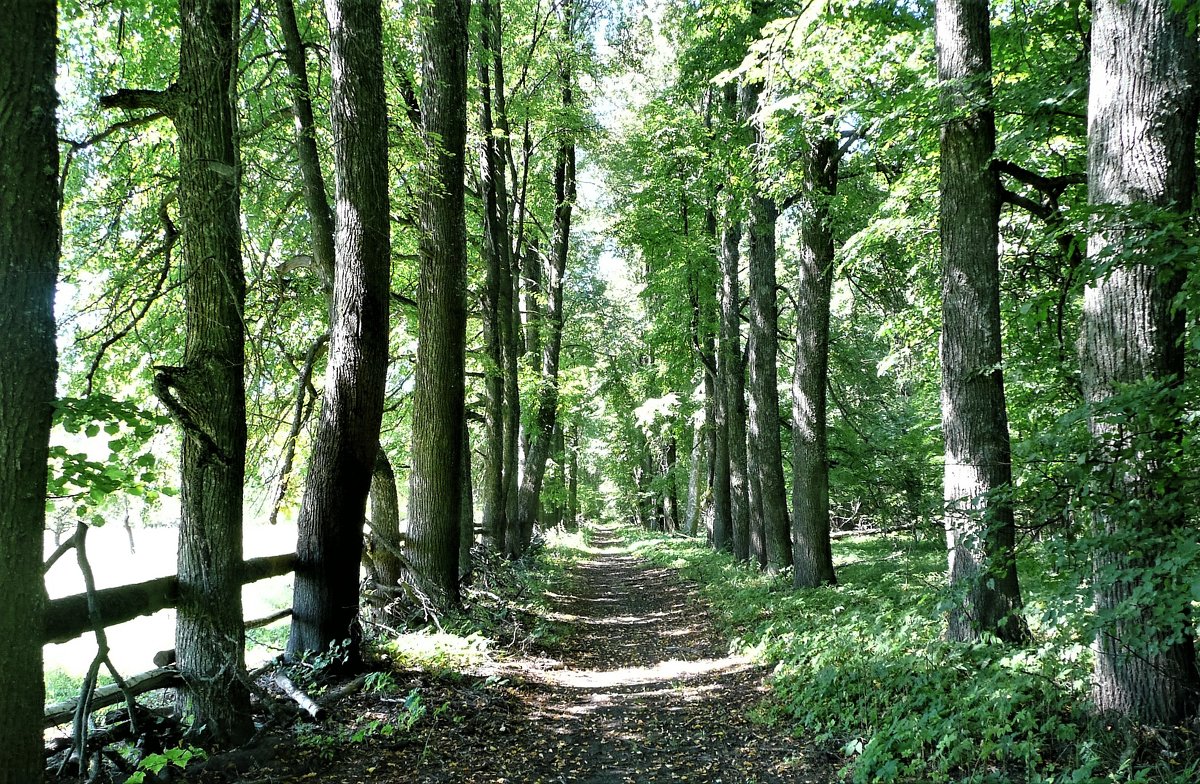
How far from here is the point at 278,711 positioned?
17.3 ft

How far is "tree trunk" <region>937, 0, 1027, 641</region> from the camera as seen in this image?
5766mm

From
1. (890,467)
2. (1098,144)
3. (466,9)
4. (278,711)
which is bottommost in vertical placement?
(278,711)

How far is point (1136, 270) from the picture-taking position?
4.29 meters

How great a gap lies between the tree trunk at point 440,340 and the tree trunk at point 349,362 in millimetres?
1935

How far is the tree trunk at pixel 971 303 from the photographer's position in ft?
18.9

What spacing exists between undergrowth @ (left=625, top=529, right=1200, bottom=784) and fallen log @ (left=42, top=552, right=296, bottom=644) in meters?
4.90

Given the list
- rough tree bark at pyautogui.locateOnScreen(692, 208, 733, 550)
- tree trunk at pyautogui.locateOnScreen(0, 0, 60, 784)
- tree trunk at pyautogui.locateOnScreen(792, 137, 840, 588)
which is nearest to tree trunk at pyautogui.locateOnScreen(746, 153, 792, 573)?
tree trunk at pyautogui.locateOnScreen(792, 137, 840, 588)

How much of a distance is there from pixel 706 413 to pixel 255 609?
502 inches

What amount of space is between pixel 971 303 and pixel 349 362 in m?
5.78

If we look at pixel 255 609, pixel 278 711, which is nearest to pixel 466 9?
pixel 278 711

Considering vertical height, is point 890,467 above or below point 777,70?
below

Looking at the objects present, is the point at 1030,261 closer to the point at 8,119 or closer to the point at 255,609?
the point at 8,119

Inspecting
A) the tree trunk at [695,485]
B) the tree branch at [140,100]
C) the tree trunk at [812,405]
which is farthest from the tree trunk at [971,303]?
the tree trunk at [695,485]

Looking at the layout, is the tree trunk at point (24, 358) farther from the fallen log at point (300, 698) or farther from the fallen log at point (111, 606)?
the fallen log at point (300, 698)
